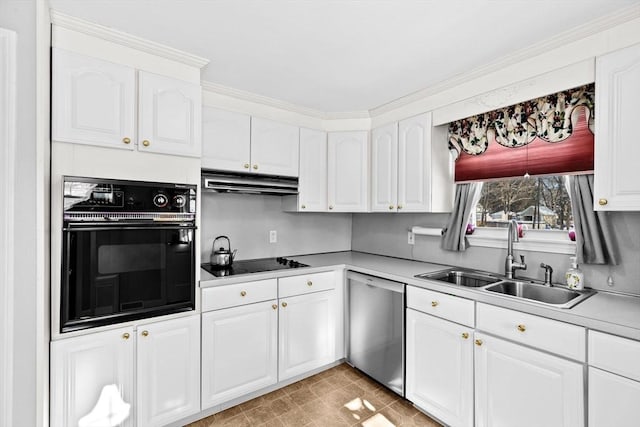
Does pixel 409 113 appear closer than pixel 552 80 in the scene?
No

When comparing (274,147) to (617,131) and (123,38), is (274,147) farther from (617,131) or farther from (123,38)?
(617,131)

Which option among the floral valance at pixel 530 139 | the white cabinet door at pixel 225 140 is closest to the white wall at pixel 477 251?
the floral valance at pixel 530 139

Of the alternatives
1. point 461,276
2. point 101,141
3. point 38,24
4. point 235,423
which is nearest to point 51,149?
point 101,141

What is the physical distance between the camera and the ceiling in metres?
1.48

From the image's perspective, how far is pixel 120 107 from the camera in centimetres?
175

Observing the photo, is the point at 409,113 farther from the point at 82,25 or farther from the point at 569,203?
the point at 82,25

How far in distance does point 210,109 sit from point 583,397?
2762 mm

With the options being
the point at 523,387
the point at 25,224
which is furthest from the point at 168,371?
the point at 523,387

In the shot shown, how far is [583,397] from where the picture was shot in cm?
140

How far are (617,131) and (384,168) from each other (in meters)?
1.54

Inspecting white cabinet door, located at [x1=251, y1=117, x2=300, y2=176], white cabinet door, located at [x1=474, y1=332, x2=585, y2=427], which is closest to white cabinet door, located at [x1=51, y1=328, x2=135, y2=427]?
white cabinet door, located at [x1=251, y1=117, x2=300, y2=176]

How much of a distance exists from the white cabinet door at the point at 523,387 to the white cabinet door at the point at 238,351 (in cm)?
141

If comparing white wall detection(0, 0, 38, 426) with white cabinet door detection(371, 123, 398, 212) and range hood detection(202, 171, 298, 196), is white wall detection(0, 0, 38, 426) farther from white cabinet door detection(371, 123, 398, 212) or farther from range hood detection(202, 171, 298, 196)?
white cabinet door detection(371, 123, 398, 212)

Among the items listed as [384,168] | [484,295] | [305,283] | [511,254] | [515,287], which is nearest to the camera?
[484,295]
